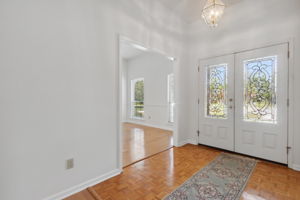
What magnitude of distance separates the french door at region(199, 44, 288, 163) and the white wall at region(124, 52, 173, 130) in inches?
82.6

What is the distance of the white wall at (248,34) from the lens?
2.41 m

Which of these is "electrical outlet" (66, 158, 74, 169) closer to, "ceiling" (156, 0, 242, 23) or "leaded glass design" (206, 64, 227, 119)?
"leaded glass design" (206, 64, 227, 119)

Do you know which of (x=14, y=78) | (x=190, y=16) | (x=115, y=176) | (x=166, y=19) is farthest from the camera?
(x=190, y=16)

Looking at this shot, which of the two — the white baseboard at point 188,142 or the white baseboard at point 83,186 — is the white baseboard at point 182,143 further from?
the white baseboard at point 83,186

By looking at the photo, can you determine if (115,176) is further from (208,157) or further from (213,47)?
(213,47)

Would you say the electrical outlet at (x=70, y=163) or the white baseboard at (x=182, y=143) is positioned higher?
the electrical outlet at (x=70, y=163)

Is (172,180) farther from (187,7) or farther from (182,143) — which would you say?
(187,7)

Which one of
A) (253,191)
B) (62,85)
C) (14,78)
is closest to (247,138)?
(253,191)

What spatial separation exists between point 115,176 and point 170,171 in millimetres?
868

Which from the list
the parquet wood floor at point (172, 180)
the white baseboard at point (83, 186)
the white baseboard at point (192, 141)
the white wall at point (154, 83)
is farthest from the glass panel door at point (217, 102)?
the white baseboard at point (83, 186)

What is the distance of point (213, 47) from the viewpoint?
3.36 metres

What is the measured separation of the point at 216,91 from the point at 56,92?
10.2 feet

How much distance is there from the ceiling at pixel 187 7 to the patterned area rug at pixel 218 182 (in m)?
3.20

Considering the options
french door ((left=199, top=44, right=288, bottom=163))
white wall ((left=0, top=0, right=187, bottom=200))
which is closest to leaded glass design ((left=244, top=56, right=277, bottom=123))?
french door ((left=199, top=44, right=288, bottom=163))
